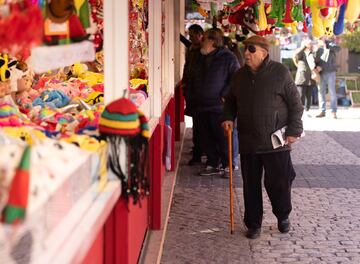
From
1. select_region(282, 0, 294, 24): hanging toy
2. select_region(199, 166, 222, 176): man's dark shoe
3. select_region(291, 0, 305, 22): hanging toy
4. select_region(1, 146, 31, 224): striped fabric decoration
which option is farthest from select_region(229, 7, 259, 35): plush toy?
select_region(1, 146, 31, 224): striped fabric decoration

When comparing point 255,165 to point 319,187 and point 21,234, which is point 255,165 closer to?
point 319,187

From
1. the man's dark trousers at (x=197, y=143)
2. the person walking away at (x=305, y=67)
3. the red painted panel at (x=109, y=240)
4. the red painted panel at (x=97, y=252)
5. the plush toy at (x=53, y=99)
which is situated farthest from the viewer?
the person walking away at (x=305, y=67)

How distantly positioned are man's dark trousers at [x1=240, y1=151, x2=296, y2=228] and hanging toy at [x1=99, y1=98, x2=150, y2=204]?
2.67 m

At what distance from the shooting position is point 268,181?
20.6 feet

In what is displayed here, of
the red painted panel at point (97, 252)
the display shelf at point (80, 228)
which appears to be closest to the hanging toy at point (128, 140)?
the display shelf at point (80, 228)

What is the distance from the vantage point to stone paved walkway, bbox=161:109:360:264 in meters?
5.91

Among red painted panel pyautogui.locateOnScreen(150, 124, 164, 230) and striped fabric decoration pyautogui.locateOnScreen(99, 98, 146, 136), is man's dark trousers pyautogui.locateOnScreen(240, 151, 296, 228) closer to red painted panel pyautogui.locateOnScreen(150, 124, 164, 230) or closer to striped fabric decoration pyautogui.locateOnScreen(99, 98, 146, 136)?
red painted panel pyautogui.locateOnScreen(150, 124, 164, 230)

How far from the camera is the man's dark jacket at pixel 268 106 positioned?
6.05 metres

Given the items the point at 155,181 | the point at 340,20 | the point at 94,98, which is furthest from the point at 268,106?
the point at 340,20

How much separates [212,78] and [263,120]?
9.98ft

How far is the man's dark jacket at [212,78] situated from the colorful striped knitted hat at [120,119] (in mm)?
5597

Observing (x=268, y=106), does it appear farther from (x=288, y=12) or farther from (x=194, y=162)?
(x=194, y=162)

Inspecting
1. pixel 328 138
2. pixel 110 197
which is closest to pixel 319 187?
pixel 328 138

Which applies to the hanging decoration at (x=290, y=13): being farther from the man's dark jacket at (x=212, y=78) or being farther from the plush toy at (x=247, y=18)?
the man's dark jacket at (x=212, y=78)
